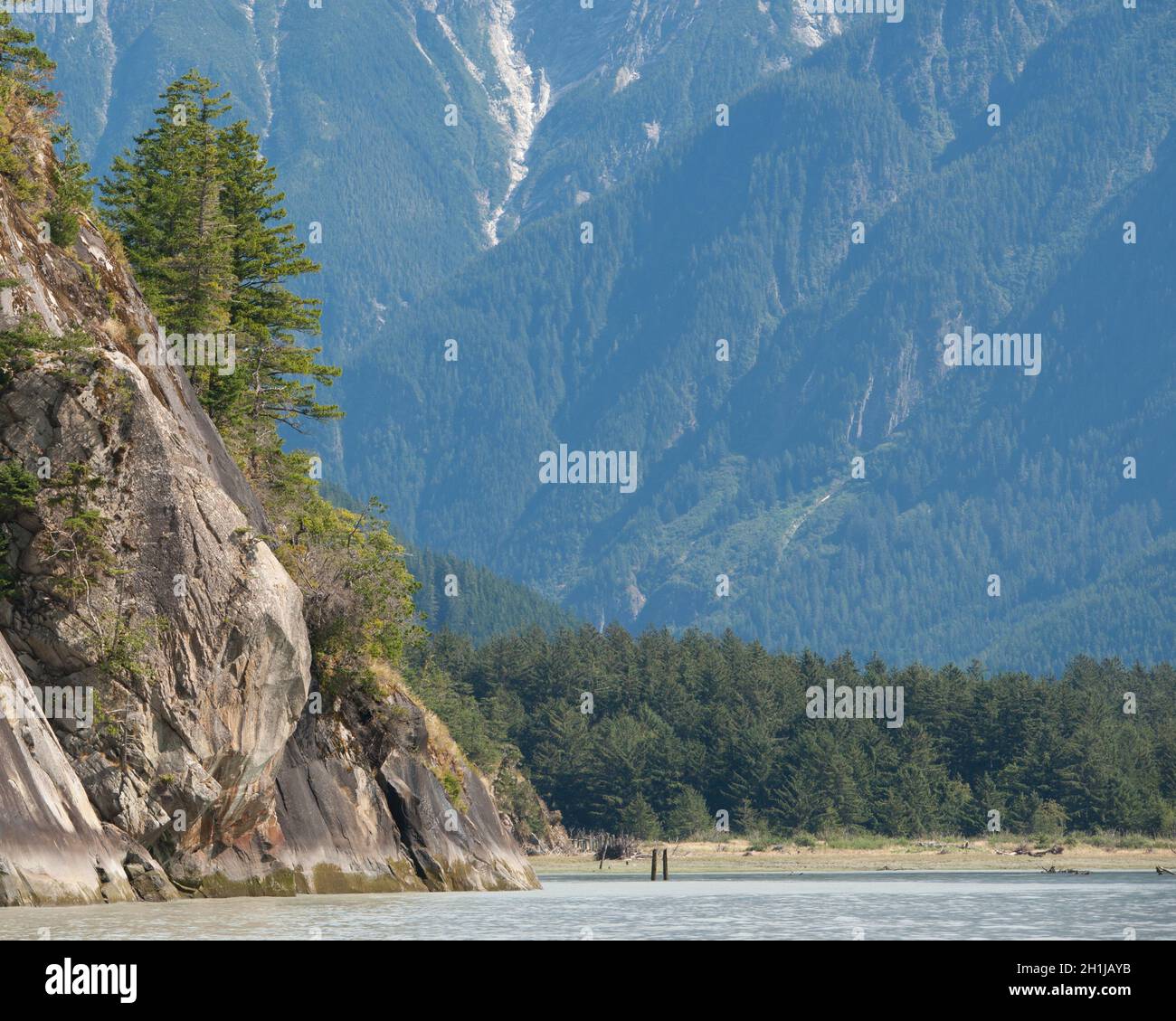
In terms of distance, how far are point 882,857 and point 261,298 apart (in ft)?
250

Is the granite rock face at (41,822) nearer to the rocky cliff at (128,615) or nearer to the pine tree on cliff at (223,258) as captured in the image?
the rocky cliff at (128,615)

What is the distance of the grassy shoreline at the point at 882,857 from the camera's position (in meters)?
123

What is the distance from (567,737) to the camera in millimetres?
179875

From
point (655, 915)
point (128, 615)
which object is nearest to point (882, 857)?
point (655, 915)

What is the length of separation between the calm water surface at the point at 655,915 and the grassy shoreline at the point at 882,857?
34800 millimetres

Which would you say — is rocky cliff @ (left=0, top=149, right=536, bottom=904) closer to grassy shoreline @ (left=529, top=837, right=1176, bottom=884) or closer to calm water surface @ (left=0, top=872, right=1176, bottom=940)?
calm water surface @ (left=0, top=872, right=1176, bottom=940)

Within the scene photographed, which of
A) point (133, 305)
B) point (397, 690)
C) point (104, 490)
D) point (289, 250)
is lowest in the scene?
point (397, 690)

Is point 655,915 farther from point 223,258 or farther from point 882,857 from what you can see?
point 882,857

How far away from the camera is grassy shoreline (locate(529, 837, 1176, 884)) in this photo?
123 meters

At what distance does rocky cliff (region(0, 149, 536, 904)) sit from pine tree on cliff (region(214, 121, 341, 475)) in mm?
11740

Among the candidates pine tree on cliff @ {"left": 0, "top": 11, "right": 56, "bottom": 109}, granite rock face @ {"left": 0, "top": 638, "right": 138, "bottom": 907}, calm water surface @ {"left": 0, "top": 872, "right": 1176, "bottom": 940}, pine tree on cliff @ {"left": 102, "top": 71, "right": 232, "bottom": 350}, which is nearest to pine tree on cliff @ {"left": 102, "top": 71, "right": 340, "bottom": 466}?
pine tree on cliff @ {"left": 102, "top": 71, "right": 232, "bottom": 350}
